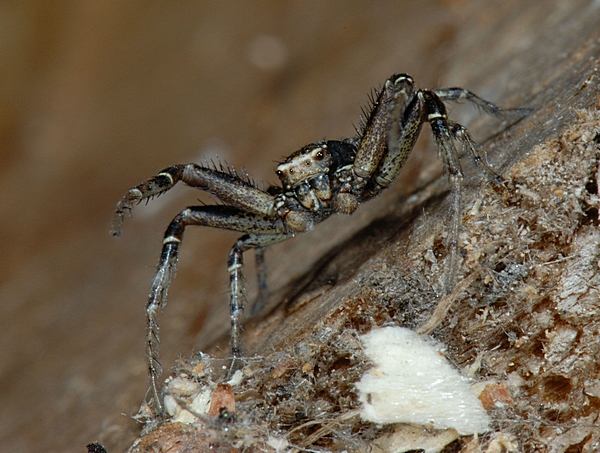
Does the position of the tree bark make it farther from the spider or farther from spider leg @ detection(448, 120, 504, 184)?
the spider

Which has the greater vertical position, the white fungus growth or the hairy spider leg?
the hairy spider leg

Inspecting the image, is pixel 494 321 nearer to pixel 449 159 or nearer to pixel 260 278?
pixel 449 159

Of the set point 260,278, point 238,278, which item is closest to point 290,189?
point 238,278

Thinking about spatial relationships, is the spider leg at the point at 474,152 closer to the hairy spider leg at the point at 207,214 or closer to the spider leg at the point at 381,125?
the spider leg at the point at 381,125

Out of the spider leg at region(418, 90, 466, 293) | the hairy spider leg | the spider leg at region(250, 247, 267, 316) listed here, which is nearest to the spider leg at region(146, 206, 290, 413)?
the hairy spider leg

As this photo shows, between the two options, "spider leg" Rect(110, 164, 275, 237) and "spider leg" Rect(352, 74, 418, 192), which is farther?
"spider leg" Rect(110, 164, 275, 237)

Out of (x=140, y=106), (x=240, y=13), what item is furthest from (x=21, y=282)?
(x=240, y=13)

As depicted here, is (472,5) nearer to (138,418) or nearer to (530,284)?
(530,284)
